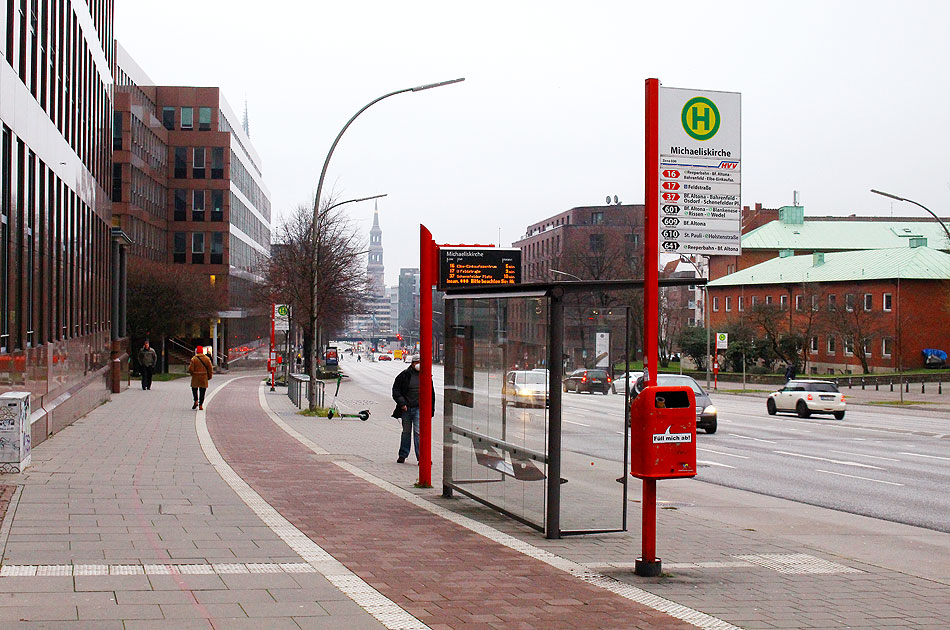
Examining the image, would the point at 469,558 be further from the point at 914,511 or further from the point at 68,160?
the point at 68,160

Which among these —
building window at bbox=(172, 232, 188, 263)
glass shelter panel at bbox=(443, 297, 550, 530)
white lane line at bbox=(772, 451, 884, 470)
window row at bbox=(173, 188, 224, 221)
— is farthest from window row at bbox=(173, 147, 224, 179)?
glass shelter panel at bbox=(443, 297, 550, 530)

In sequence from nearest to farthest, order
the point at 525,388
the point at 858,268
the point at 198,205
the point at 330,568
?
the point at 330,568
the point at 525,388
the point at 198,205
the point at 858,268

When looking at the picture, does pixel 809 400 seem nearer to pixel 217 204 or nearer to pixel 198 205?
pixel 217 204

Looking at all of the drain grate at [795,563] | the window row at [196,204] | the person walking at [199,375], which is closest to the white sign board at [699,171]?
the drain grate at [795,563]

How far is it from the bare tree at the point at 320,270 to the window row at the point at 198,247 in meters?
13.3

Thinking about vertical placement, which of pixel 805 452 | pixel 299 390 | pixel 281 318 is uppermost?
pixel 281 318

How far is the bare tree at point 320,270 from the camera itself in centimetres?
4494

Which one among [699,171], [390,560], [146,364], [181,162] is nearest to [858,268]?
[181,162]

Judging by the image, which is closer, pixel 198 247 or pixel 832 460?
pixel 832 460

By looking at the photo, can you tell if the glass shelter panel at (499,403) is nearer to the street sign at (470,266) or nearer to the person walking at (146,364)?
the street sign at (470,266)

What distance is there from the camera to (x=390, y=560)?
8.15 m

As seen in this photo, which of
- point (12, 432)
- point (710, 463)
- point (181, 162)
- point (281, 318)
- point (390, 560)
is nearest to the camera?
point (390, 560)

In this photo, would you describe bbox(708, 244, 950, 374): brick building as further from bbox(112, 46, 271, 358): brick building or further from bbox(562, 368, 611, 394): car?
bbox(562, 368, 611, 394): car

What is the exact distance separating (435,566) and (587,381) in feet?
8.00
